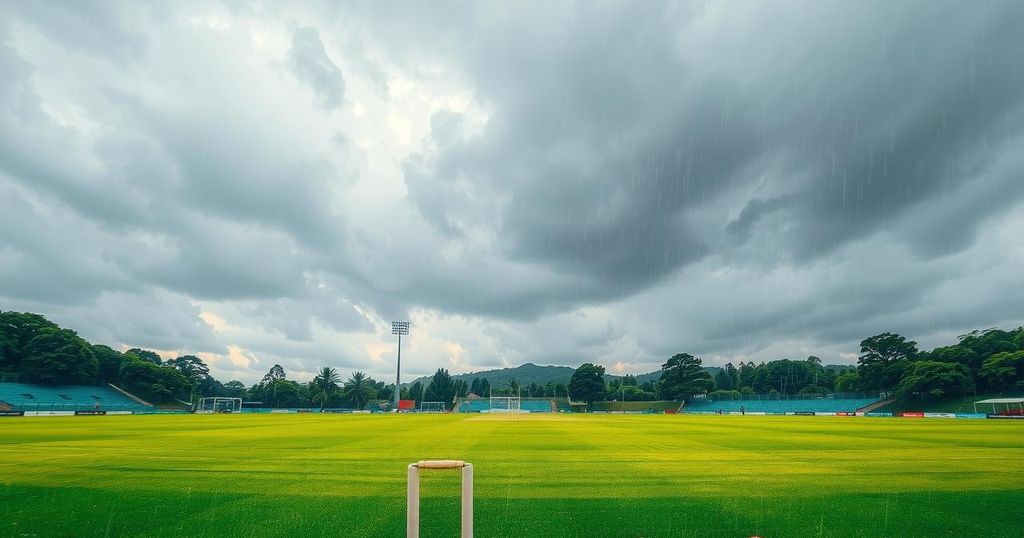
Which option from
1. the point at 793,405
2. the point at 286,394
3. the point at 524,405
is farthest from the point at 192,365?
the point at 793,405

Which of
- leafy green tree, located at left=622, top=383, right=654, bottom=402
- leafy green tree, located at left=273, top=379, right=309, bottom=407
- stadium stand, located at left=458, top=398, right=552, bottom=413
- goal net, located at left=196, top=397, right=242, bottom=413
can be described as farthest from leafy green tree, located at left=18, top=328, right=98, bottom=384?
leafy green tree, located at left=622, top=383, right=654, bottom=402

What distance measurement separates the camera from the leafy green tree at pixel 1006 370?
71625 millimetres

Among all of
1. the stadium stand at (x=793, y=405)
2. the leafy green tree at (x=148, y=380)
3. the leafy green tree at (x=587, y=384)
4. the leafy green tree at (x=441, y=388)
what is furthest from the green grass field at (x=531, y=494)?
the leafy green tree at (x=441, y=388)

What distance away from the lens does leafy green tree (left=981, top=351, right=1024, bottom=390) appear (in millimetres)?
71625

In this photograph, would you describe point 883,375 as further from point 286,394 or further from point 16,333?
point 16,333

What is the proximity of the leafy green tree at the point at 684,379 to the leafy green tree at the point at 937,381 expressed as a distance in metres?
38.4

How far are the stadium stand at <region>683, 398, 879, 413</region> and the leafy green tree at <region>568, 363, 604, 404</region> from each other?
2502 cm

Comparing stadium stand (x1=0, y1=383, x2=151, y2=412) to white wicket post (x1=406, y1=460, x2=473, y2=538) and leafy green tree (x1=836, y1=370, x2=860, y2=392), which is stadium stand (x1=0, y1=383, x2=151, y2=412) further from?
leafy green tree (x1=836, y1=370, x2=860, y2=392)

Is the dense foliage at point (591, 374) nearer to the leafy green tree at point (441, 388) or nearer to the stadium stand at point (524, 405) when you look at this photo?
the leafy green tree at point (441, 388)

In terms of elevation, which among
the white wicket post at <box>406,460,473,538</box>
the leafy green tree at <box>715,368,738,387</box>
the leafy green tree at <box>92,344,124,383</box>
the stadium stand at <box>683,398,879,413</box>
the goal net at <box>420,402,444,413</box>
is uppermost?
the leafy green tree at <box>92,344,124,383</box>

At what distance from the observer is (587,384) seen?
396ft

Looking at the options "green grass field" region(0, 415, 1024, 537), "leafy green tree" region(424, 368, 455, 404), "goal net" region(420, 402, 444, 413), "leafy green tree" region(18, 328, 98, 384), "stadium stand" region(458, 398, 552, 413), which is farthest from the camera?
"leafy green tree" region(424, 368, 455, 404)

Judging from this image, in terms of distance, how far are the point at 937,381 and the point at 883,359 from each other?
22637 millimetres

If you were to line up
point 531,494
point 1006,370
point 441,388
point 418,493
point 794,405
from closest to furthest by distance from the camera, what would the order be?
point 418,493 → point 531,494 → point 1006,370 → point 794,405 → point 441,388
